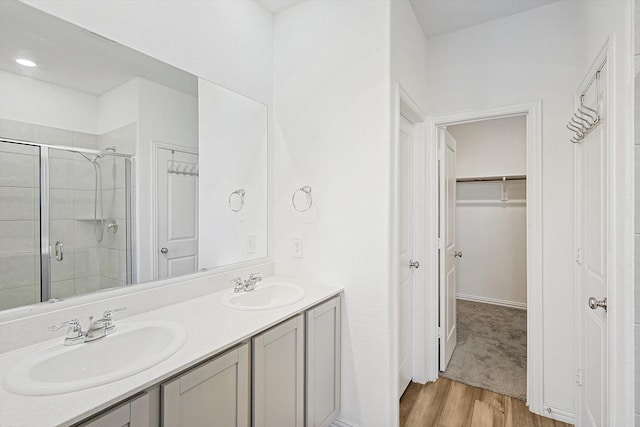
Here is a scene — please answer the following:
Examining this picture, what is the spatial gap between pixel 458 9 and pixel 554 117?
1.00 metres

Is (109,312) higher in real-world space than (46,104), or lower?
lower

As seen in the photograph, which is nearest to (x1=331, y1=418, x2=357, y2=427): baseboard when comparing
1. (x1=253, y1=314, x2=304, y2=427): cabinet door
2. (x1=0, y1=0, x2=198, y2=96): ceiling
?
(x1=253, y1=314, x2=304, y2=427): cabinet door

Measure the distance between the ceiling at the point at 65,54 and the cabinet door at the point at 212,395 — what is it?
1257 mm

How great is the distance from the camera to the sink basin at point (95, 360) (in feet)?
2.72

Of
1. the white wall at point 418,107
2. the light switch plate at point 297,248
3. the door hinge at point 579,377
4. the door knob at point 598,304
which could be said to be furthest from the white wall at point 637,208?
the light switch plate at point 297,248

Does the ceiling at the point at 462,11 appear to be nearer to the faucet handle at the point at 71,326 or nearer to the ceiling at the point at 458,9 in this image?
the ceiling at the point at 458,9

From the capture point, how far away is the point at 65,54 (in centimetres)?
124

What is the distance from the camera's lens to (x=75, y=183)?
1270 mm

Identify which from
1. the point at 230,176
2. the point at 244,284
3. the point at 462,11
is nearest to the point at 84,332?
the point at 244,284

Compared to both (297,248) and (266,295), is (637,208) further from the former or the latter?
(266,295)

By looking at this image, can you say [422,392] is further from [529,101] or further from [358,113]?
[529,101]

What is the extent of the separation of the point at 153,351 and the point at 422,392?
1.94 metres

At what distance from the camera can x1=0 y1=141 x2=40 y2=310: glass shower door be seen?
1.08 metres

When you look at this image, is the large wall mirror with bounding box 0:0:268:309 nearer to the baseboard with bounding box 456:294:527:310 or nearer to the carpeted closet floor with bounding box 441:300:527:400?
the carpeted closet floor with bounding box 441:300:527:400
